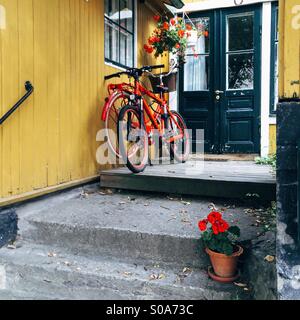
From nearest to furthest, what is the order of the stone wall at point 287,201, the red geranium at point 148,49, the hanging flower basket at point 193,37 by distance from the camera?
the stone wall at point 287,201, the red geranium at point 148,49, the hanging flower basket at point 193,37

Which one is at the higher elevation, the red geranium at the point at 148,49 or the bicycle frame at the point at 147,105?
the red geranium at the point at 148,49

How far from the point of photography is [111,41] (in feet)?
13.4

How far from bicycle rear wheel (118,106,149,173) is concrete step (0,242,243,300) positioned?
3.86 ft

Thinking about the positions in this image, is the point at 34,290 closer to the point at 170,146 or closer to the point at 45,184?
the point at 45,184

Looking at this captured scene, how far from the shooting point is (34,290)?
2203 millimetres

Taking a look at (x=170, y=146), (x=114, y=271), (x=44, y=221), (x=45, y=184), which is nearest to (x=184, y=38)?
(x=170, y=146)

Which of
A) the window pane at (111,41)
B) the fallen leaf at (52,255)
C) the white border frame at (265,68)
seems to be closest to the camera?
the fallen leaf at (52,255)

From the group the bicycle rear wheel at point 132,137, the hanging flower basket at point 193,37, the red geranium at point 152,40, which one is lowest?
the bicycle rear wheel at point 132,137

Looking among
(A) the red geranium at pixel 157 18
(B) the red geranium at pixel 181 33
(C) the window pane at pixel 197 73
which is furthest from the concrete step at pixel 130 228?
(C) the window pane at pixel 197 73

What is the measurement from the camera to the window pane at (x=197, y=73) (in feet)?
19.9

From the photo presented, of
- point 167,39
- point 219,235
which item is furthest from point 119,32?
point 219,235

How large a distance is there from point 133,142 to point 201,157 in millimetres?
2199

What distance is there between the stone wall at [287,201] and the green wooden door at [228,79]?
13.7 ft

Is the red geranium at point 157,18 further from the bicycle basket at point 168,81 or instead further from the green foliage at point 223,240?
the green foliage at point 223,240
